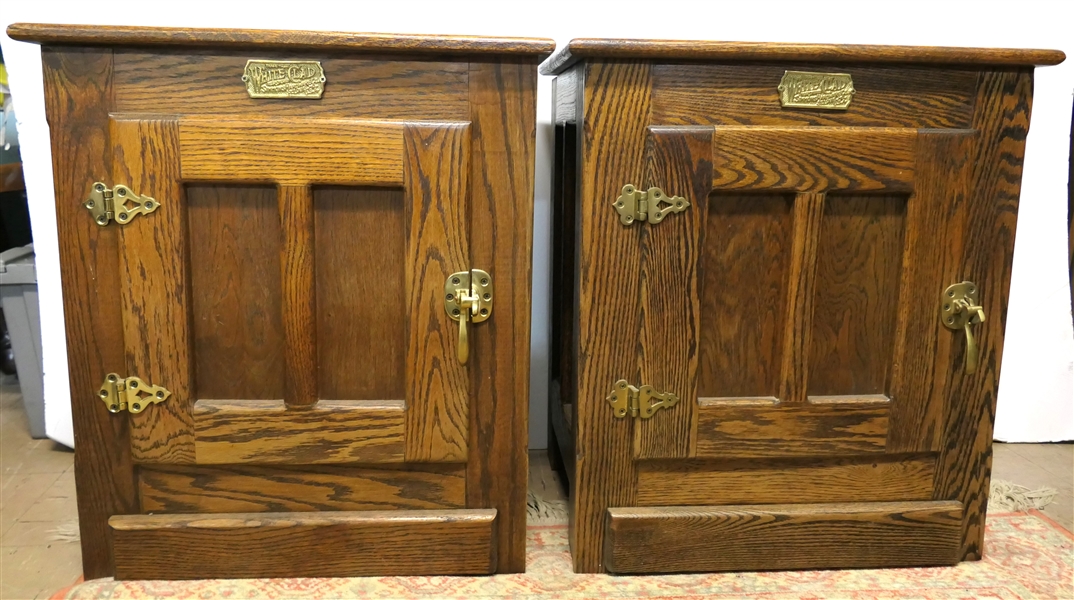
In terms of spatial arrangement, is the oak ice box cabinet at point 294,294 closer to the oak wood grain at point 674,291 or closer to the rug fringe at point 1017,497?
the oak wood grain at point 674,291

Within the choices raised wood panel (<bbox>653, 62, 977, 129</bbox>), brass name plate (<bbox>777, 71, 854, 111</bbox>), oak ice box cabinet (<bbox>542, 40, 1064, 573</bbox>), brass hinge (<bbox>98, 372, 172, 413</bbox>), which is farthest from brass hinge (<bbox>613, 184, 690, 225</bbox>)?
brass hinge (<bbox>98, 372, 172, 413</bbox>)

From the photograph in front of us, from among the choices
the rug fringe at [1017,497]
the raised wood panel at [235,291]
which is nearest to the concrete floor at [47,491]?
the rug fringe at [1017,497]

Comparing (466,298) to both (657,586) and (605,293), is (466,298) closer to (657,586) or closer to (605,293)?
(605,293)

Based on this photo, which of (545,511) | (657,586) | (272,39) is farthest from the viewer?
(545,511)

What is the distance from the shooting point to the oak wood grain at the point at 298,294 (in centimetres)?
121

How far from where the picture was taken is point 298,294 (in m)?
1.24

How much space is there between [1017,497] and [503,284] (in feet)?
3.87

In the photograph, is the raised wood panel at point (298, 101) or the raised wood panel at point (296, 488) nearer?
the raised wood panel at point (298, 101)

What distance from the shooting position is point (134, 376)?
4.10 feet

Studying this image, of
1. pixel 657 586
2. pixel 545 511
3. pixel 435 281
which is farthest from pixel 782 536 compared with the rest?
pixel 435 281

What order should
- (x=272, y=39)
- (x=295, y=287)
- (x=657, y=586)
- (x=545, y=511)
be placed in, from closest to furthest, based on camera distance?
1. (x=272, y=39)
2. (x=295, y=287)
3. (x=657, y=586)
4. (x=545, y=511)

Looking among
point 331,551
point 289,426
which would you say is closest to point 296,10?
point 289,426

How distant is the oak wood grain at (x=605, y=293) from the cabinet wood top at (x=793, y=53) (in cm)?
3

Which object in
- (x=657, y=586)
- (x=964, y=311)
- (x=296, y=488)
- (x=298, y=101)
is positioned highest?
(x=298, y=101)
